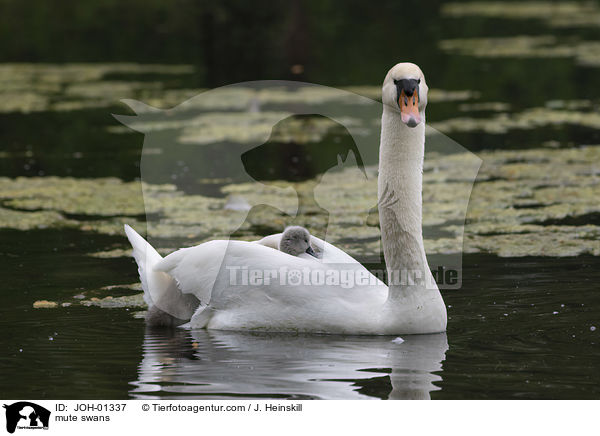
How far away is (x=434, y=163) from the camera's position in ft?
43.8

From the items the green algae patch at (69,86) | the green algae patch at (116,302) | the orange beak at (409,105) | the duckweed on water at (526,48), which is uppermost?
the duckweed on water at (526,48)

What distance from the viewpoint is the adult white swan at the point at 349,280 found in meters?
7.09

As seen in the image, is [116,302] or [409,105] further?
[116,302]

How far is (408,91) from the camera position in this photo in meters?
6.55

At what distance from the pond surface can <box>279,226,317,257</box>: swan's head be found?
0.70m

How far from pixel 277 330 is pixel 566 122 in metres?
10.1

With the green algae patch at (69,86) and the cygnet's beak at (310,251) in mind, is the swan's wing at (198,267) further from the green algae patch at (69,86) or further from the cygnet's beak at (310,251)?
the green algae patch at (69,86)

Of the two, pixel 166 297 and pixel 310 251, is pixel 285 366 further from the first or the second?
pixel 166 297

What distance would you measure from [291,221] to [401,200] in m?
3.88
